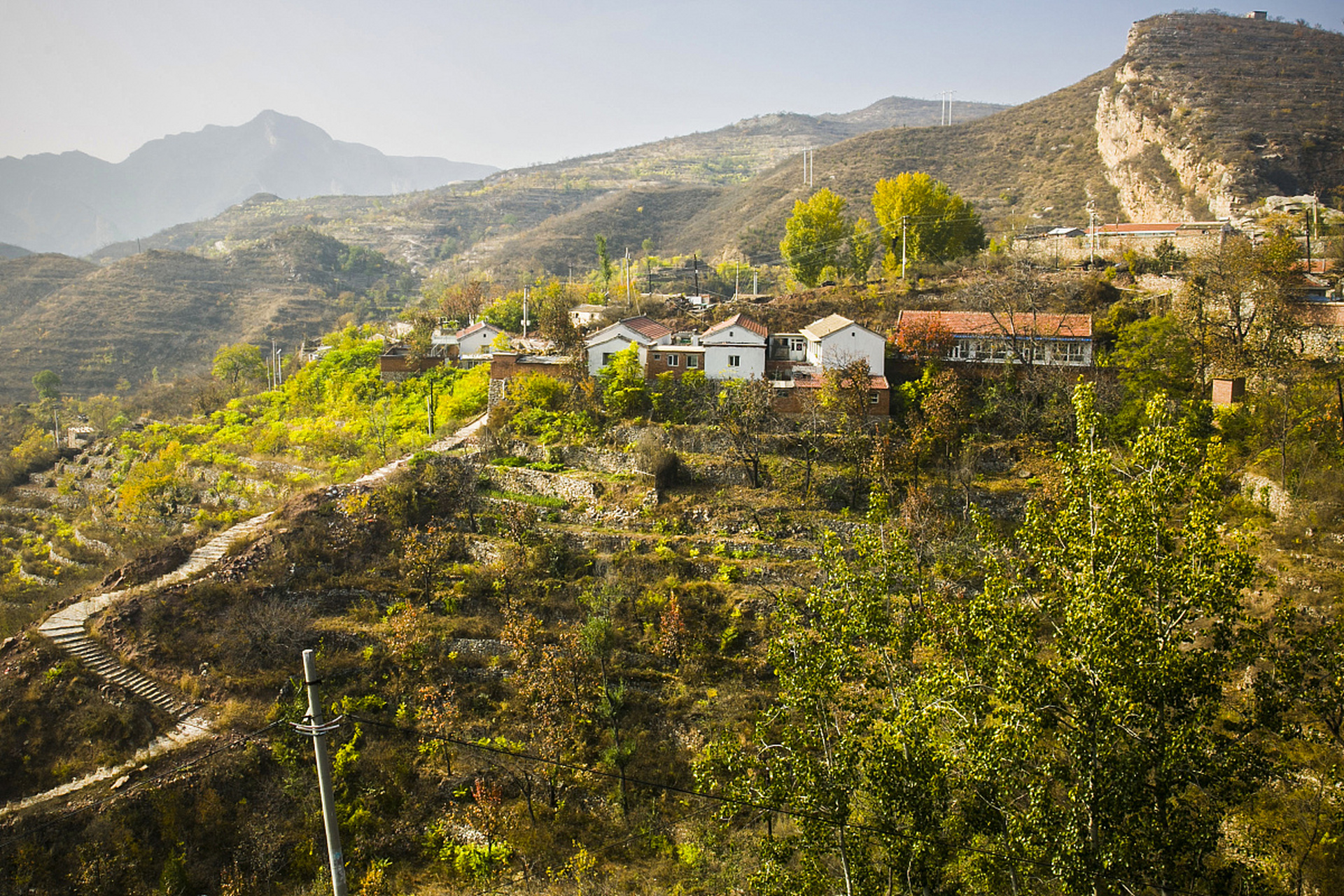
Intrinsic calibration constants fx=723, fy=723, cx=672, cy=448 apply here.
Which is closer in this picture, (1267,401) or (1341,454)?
(1341,454)

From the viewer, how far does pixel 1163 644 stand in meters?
7.54

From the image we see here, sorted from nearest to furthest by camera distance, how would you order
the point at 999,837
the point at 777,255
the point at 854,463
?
the point at 999,837 < the point at 854,463 < the point at 777,255

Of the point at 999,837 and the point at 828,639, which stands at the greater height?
the point at 828,639

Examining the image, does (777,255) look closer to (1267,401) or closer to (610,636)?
(1267,401)

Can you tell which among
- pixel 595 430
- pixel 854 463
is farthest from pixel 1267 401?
pixel 595 430

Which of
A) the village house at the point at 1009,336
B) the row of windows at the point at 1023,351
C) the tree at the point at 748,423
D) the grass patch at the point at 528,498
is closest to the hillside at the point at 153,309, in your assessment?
the grass patch at the point at 528,498

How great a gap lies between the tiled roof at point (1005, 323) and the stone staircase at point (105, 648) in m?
23.7

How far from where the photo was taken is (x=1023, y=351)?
26.0 metres

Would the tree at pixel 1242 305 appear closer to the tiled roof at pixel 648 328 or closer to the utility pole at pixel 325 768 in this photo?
the tiled roof at pixel 648 328

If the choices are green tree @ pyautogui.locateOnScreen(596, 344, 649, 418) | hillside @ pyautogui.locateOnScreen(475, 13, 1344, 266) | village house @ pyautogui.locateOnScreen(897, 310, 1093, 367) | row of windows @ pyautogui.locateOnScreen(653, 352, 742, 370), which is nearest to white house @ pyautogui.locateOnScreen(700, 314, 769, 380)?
row of windows @ pyautogui.locateOnScreen(653, 352, 742, 370)

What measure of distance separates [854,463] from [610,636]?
9751 mm

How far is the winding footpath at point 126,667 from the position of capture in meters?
13.6

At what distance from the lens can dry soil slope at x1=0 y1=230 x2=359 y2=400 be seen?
179 ft

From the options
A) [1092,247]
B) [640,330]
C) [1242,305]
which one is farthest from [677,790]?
[1092,247]
